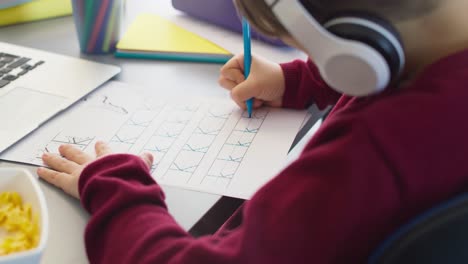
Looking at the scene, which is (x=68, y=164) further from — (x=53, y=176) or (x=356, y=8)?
(x=356, y=8)

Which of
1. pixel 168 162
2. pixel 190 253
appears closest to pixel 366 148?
pixel 190 253

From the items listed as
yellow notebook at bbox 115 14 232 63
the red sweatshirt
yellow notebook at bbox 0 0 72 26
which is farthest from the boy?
yellow notebook at bbox 0 0 72 26

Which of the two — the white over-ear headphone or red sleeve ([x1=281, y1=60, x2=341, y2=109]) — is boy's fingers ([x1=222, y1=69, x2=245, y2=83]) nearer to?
red sleeve ([x1=281, y1=60, x2=341, y2=109])

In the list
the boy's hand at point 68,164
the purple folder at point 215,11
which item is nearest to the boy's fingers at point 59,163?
the boy's hand at point 68,164

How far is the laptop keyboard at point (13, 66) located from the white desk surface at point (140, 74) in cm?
8

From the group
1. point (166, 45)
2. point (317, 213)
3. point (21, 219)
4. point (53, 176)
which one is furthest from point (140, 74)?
point (317, 213)

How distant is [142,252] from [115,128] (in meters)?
0.25

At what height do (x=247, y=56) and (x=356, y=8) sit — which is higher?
(x=356, y=8)

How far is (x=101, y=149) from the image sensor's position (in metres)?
0.65

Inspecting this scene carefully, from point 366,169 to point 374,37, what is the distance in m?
0.11

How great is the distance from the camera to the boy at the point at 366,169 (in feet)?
1.26

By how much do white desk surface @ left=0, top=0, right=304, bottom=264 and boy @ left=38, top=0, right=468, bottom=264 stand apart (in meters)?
0.04

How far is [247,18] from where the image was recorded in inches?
20.2

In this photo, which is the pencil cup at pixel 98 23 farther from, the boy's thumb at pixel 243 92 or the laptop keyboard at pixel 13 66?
the boy's thumb at pixel 243 92
